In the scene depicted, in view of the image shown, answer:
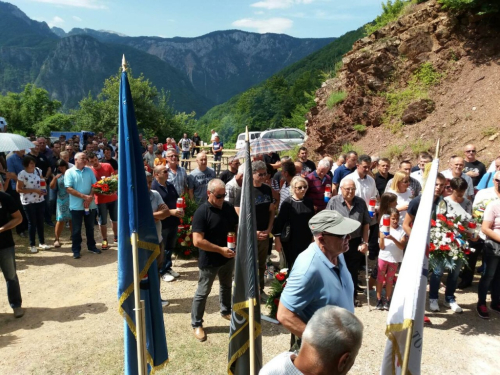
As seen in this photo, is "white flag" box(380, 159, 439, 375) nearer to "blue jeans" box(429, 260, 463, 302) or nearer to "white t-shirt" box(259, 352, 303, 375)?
"white t-shirt" box(259, 352, 303, 375)

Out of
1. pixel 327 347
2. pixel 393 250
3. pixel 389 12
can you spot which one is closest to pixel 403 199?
pixel 393 250

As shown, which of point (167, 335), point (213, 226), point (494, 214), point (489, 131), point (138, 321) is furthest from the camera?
point (489, 131)

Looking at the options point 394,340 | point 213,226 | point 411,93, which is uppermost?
point 411,93

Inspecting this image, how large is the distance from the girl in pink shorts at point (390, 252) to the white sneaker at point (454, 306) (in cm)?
97

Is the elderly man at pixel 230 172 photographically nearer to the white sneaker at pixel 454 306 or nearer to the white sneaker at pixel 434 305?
the white sneaker at pixel 434 305

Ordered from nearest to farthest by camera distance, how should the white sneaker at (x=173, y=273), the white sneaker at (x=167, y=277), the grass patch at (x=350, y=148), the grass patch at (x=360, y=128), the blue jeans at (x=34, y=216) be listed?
1. the white sneaker at (x=167, y=277)
2. the white sneaker at (x=173, y=273)
3. the blue jeans at (x=34, y=216)
4. the grass patch at (x=350, y=148)
5. the grass patch at (x=360, y=128)

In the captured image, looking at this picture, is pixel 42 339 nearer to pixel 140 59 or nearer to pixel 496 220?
pixel 496 220

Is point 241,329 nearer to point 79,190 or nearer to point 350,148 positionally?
point 79,190

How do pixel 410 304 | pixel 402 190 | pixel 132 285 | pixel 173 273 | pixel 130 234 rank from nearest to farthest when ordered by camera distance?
pixel 410 304
pixel 130 234
pixel 132 285
pixel 402 190
pixel 173 273

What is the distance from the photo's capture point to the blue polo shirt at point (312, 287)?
2879 millimetres

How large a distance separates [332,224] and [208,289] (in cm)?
266

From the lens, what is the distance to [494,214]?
5.45 m

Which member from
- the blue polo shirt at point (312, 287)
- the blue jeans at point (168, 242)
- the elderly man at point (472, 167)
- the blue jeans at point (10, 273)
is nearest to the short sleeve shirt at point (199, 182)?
the blue jeans at point (168, 242)

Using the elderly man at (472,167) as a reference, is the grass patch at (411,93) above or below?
above
